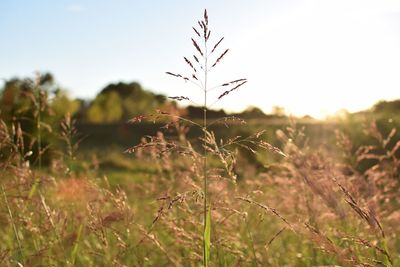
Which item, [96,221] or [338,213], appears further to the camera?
[338,213]

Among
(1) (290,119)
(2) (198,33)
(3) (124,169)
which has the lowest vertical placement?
(3) (124,169)

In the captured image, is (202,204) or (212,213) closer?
(202,204)

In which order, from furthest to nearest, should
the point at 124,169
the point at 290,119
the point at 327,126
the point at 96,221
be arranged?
1. the point at 327,126
2. the point at 124,169
3. the point at 290,119
4. the point at 96,221

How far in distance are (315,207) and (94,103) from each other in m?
49.8

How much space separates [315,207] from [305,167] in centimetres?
66

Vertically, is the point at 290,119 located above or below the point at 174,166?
above

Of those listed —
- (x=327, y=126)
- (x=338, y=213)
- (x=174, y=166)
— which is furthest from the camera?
(x=327, y=126)

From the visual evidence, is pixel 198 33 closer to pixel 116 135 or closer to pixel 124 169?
pixel 124 169

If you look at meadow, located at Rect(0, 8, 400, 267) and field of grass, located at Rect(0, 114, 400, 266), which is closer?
meadow, located at Rect(0, 8, 400, 267)

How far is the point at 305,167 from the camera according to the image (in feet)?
11.0

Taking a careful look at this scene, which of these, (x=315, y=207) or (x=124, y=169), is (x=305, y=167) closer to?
(x=315, y=207)

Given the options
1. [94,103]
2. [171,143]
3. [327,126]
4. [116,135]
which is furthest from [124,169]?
[94,103]

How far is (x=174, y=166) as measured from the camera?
4480mm

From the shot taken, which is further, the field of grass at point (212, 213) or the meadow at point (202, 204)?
the field of grass at point (212, 213)
